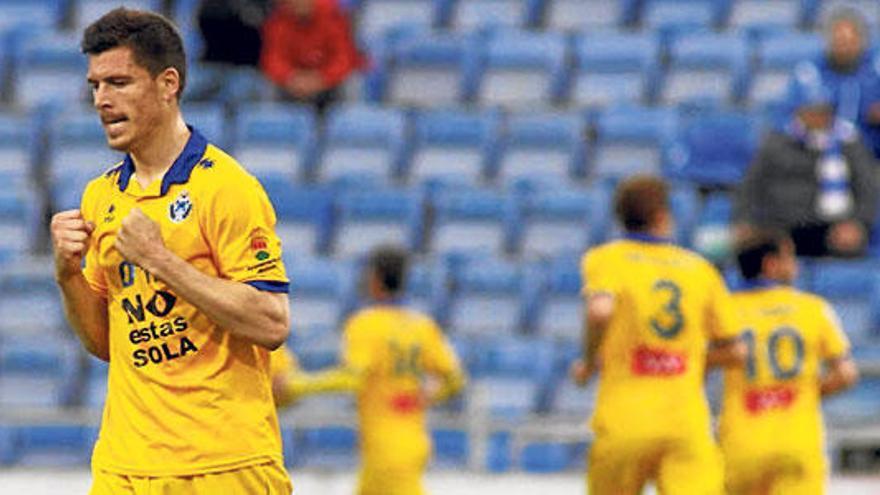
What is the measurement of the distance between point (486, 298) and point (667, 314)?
5.15m

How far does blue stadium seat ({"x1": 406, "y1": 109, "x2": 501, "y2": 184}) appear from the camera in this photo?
48.8 feet

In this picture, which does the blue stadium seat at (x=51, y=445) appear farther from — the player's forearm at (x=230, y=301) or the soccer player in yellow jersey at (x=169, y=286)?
the player's forearm at (x=230, y=301)

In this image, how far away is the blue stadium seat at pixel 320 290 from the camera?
1370 cm

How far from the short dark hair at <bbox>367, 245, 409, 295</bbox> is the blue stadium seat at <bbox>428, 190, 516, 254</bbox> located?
3248 mm

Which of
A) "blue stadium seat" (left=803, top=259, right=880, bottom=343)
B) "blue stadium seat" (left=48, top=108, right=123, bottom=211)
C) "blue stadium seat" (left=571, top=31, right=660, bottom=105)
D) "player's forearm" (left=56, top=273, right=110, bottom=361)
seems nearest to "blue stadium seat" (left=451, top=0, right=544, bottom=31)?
"blue stadium seat" (left=571, top=31, right=660, bottom=105)

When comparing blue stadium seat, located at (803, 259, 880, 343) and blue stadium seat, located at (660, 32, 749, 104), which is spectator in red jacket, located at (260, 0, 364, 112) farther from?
blue stadium seat, located at (803, 259, 880, 343)

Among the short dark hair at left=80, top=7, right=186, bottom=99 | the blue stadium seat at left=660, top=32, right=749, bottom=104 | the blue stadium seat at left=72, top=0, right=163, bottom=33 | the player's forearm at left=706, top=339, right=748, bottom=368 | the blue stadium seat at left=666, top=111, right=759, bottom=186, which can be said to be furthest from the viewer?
the blue stadium seat at left=72, top=0, right=163, bottom=33

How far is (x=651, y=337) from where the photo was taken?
874 cm

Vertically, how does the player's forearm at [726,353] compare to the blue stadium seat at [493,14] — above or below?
below

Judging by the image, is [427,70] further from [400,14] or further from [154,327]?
[154,327]

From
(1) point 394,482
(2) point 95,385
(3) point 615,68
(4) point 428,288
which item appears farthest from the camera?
(3) point 615,68

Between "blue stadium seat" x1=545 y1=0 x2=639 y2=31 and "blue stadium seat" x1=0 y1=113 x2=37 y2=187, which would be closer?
"blue stadium seat" x1=0 y1=113 x2=37 y2=187

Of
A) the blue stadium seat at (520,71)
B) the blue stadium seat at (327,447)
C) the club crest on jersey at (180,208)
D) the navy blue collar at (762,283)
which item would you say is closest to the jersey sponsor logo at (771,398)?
the navy blue collar at (762,283)

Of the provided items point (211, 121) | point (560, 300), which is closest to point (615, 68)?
point (560, 300)
